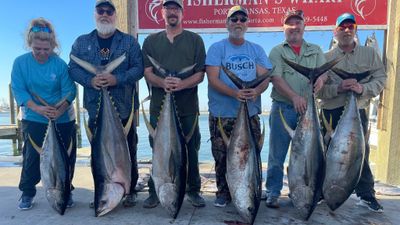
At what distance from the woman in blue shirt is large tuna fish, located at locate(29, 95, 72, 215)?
0.51 ft

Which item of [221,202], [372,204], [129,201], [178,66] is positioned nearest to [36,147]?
[129,201]

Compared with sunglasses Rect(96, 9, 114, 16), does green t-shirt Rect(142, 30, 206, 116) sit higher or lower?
lower

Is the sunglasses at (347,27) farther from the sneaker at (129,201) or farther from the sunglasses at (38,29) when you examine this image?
the sunglasses at (38,29)

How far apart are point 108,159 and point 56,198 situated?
24.2 inches

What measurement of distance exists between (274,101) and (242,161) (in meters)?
0.86

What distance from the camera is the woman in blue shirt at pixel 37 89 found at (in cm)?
330

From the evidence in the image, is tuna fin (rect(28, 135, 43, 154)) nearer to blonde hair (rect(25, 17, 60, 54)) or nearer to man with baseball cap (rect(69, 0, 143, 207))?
man with baseball cap (rect(69, 0, 143, 207))

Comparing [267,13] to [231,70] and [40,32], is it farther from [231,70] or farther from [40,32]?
[40,32]

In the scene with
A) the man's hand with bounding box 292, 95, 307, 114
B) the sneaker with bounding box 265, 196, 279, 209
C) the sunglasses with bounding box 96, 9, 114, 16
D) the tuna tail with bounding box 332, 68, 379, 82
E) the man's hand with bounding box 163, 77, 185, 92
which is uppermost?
the sunglasses with bounding box 96, 9, 114, 16

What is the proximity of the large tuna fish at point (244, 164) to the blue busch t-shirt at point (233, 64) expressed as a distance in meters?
0.26

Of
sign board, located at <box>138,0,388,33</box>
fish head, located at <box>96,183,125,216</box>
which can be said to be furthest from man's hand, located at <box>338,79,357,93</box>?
fish head, located at <box>96,183,125,216</box>

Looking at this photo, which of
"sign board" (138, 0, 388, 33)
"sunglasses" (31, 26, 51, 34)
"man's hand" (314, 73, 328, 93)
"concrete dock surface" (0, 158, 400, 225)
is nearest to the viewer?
"concrete dock surface" (0, 158, 400, 225)

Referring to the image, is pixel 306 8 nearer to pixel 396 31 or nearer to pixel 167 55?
pixel 396 31

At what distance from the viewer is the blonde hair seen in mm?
3303
